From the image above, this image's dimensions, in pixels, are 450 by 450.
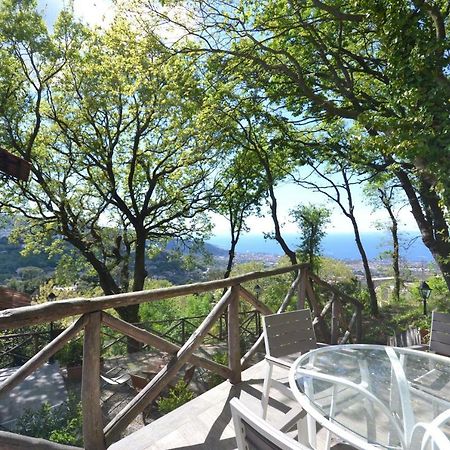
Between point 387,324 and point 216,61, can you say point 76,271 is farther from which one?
point 387,324

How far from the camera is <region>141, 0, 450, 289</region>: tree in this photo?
353 centimetres

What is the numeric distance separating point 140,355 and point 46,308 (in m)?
6.69

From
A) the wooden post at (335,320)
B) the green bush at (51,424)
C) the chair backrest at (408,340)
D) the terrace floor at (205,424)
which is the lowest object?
the green bush at (51,424)

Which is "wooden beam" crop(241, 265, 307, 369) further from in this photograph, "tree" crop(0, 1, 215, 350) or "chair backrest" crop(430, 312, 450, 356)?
"tree" crop(0, 1, 215, 350)

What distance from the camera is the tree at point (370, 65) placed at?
3.53 m

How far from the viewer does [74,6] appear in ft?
30.0

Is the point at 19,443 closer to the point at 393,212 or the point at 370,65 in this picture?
the point at 370,65

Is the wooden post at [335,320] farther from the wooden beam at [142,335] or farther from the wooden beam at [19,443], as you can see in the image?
the wooden beam at [19,443]

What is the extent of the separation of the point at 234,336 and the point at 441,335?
5.56 feet

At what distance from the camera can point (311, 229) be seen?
38.3 feet

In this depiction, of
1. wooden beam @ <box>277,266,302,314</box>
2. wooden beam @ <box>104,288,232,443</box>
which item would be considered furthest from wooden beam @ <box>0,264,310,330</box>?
wooden beam @ <box>277,266,302,314</box>

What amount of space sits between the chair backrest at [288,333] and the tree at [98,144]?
5.99m

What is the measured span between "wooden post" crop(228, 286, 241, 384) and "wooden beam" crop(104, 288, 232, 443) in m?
0.26

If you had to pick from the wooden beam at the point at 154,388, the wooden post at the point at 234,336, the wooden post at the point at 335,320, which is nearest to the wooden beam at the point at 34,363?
the wooden beam at the point at 154,388
